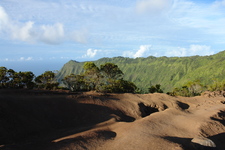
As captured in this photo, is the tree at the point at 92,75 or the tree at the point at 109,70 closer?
the tree at the point at 92,75

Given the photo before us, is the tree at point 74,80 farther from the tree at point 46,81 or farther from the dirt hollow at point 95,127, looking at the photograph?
the dirt hollow at point 95,127

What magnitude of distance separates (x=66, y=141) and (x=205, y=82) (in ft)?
477

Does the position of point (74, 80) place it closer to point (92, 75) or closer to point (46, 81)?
point (92, 75)

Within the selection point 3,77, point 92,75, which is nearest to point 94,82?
point 92,75

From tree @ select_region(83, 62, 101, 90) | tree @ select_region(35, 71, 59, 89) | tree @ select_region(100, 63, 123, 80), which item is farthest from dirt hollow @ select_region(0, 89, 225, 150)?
tree @ select_region(100, 63, 123, 80)

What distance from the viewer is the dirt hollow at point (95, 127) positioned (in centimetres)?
1336

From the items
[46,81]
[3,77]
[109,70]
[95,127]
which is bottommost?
[95,127]

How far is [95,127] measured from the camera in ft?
59.6

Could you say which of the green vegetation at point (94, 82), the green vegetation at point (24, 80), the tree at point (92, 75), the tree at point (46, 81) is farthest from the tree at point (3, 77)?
the tree at point (92, 75)

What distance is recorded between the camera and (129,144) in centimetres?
1336

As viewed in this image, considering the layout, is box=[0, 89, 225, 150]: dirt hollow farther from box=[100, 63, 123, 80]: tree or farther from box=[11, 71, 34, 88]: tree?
box=[100, 63, 123, 80]: tree

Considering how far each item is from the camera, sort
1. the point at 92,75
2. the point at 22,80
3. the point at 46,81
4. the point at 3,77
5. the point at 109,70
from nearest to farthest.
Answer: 1. the point at 3,77
2. the point at 22,80
3. the point at 46,81
4. the point at 92,75
5. the point at 109,70

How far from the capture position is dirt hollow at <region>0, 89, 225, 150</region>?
13.4m

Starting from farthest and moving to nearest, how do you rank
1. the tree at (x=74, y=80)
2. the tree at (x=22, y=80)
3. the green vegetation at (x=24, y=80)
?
1. the tree at (x=74, y=80)
2. the tree at (x=22, y=80)
3. the green vegetation at (x=24, y=80)
